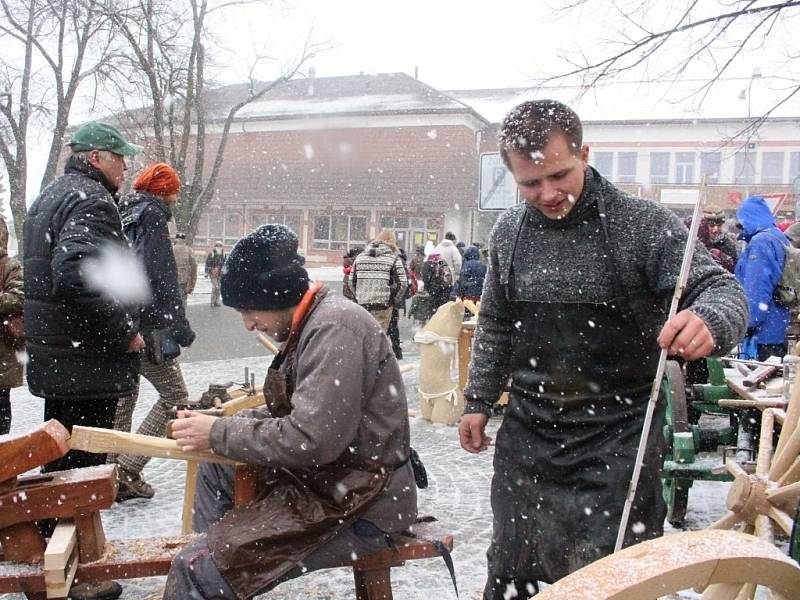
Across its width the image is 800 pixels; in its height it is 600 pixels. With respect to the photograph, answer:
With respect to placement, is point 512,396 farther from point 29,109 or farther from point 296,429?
point 29,109

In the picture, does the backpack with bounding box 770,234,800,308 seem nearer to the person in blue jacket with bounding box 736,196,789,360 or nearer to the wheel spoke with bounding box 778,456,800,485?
the person in blue jacket with bounding box 736,196,789,360

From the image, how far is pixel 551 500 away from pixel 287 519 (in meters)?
0.80

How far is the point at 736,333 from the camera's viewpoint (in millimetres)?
1919

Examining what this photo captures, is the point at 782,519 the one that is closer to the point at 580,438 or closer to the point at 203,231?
the point at 580,438

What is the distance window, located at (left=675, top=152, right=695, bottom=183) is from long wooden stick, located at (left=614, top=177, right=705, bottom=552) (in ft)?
127

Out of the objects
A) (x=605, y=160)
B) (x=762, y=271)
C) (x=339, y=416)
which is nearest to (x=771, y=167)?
(x=605, y=160)

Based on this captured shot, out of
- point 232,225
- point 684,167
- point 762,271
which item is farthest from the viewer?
point 232,225

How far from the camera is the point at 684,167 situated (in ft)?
125

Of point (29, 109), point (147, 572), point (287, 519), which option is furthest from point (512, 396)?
point (29, 109)

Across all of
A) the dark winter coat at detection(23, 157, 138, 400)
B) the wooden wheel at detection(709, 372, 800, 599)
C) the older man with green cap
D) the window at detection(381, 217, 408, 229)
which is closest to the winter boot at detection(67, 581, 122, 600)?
the older man with green cap

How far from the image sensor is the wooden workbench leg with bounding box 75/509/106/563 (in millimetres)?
2369

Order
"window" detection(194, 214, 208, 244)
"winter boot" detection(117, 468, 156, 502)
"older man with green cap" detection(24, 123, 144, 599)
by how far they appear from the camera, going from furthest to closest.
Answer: "window" detection(194, 214, 208, 244) → "winter boot" detection(117, 468, 156, 502) → "older man with green cap" detection(24, 123, 144, 599)

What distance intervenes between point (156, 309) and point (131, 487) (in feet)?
3.82

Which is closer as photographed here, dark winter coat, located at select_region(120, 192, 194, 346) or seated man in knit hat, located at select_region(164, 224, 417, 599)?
seated man in knit hat, located at select_region(164, 224, 417, 599)
